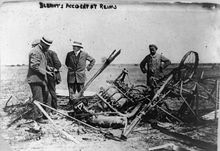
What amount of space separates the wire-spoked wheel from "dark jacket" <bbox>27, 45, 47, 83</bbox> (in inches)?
17.2

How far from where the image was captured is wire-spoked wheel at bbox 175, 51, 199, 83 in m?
1.40

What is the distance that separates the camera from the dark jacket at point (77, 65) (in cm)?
137

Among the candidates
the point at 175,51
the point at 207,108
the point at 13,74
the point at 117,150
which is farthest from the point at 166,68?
the point at 13,74

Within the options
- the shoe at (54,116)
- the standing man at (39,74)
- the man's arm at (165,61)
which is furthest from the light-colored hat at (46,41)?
the man's arm at (165,61)

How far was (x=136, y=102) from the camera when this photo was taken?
140 cm

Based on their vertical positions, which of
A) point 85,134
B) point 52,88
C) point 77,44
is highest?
point 77,44

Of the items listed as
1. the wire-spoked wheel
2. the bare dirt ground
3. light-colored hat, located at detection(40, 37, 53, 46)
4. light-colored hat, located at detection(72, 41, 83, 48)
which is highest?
light-colored hat, located at detection(40, 37, 53, 46)

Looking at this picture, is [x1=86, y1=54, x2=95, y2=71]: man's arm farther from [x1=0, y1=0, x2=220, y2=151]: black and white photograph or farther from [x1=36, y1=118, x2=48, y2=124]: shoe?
[x1=36, y1=118, x2=48, y2=124]: shoe

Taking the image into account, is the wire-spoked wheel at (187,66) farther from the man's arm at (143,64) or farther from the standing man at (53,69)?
the standing man at (53,69)

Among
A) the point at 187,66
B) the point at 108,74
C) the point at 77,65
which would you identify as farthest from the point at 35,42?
the point at 187,66

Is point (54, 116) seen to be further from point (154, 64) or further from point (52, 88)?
point (154, 64)

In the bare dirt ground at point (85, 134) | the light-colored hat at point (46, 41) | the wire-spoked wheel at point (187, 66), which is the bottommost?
the bare dirt ground at point (85, 134)

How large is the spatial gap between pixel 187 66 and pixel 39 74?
0.48 metres

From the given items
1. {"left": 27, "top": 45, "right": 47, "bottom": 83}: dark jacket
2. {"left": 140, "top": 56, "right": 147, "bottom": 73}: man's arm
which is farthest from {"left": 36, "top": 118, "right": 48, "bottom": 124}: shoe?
{"left": 140, "top": 56, "right": 147, "bottom": 73}: man's arm
